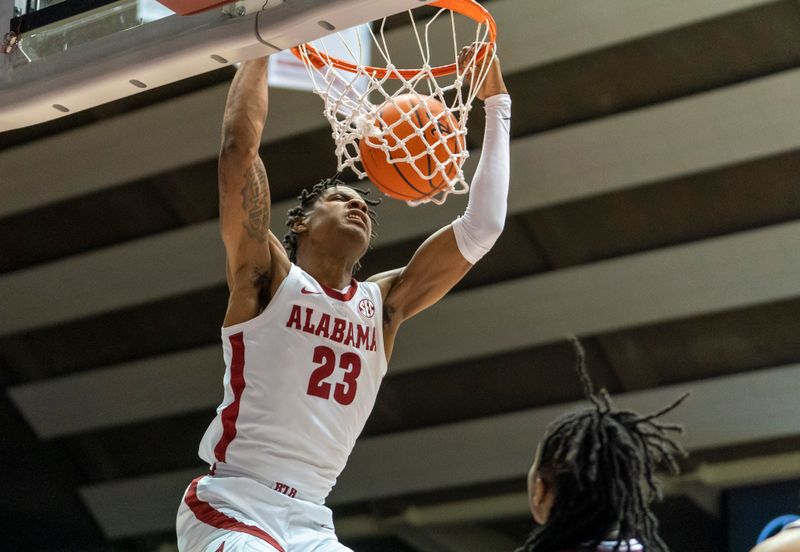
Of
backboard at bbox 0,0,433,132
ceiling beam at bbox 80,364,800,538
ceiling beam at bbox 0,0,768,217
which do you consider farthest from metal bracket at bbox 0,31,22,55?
ceiling beam at bbox 80,364,800,538

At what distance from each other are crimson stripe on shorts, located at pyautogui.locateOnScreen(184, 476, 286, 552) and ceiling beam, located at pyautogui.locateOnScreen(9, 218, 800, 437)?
547cm

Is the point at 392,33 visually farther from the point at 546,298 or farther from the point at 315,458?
the point at 315,458

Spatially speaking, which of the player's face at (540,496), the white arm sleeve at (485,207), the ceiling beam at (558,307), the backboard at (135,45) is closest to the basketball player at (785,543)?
the player's face at (540,496)

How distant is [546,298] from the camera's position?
8773 mm

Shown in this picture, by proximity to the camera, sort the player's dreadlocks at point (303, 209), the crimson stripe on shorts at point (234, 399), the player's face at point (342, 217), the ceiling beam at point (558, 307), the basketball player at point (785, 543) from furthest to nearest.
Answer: the ceiling beam at point (558, 307), the player's dreadlocks at point (303, 209), the player's face at point (342, 217), the crimson stripe on shorts at point (234, 399), the basketball player at point (785, 543)

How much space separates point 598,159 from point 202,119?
319 centimetres

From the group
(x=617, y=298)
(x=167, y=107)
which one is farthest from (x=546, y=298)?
(x=167, y=107)

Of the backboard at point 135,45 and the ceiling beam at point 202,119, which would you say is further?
the ceiling beam at point 202,119

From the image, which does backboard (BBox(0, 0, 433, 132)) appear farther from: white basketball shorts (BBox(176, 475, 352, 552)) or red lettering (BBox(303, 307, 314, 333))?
white basketball shorts (BBox(176, 475, 352, 552))

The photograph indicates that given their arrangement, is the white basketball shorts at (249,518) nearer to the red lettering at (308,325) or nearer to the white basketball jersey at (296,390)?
the white basketball jersey at (296,390)

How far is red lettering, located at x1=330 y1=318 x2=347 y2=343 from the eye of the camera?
3699mm

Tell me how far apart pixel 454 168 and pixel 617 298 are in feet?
15.3

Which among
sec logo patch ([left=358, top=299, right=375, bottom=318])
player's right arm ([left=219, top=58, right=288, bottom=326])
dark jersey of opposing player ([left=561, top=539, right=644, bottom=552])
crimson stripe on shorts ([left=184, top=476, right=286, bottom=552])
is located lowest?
crimson stripe on shorts ([left=184, top=476, right=286, bottom=552])

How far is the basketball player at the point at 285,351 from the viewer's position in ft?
11.4
